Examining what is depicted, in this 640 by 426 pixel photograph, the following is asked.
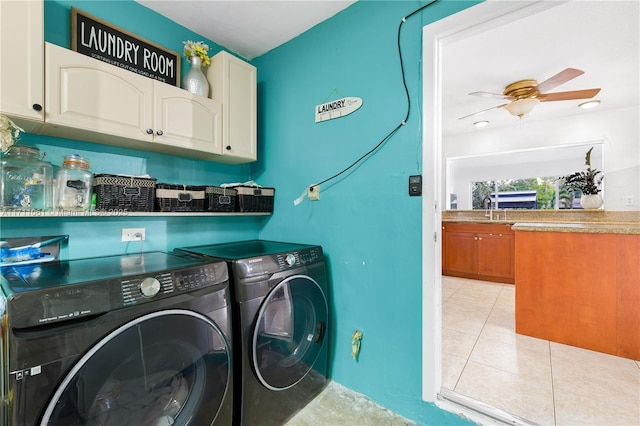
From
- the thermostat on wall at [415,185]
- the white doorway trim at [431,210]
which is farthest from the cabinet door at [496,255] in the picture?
the thermostat on wall at [415,185]

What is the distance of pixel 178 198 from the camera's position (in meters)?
1.61

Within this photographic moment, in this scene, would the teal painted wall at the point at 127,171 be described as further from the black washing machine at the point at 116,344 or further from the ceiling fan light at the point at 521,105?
the ceiling fan light at the point at 521,105

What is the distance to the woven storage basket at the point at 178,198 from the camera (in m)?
1.55

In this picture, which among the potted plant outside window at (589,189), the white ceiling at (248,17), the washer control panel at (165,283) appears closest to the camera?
the washer control panel at (165,283)

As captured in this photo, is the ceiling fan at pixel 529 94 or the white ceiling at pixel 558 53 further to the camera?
the ceiling fan at pixel 529 94

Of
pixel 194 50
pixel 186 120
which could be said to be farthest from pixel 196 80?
pixel 186 120

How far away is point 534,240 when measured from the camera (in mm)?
2348

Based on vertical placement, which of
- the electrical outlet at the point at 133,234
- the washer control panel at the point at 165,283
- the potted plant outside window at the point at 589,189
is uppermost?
the potted plant outside window at the point at 589,189

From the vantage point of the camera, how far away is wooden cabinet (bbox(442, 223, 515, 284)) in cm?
393

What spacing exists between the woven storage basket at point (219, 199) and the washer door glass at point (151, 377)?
855 mm

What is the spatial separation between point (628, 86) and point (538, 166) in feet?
6.55

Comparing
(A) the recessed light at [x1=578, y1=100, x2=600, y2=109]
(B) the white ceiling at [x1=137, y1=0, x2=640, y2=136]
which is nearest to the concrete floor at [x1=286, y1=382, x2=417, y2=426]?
(B) the white ceiling at [x1=137, y1=0, x2=640, y2=136]

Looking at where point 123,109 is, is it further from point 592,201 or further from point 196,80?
point 592,201

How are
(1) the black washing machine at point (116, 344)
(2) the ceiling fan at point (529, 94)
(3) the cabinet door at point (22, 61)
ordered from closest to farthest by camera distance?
(1) the black washing machine at point (116, 344), (3) the cabinet door at point (22, 61), (2) the ceiling fan at point (529, 94)
